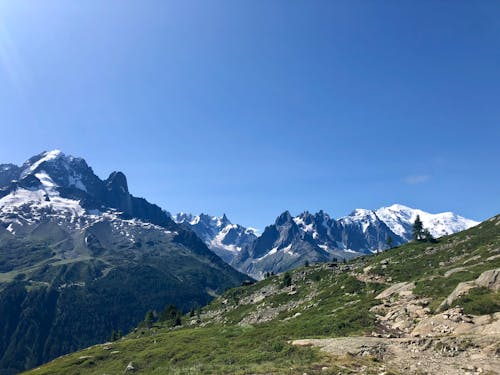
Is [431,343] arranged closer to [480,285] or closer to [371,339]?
[371,339]

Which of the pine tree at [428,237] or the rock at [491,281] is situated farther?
the pine tree at [428,237]

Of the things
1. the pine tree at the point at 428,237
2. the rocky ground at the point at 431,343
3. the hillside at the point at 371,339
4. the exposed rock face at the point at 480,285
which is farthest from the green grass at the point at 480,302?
the pine tree at the point at 428,237

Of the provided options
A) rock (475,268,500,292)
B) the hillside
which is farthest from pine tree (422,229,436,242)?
rock (475,268,500,292)

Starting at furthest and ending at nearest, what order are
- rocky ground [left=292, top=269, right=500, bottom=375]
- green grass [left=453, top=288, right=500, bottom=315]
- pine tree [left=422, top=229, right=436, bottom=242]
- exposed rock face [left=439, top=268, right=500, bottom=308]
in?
1. pine tree [left=422, top=229, right=436, bottom=242]
2. exposed rock face [left=439, top=268, right=500, bottom=308]
3. green grass [left=453, top=288, right=500, bottom=315]
4. rocky ground [left=292, top=269, right=500, bottom=375]

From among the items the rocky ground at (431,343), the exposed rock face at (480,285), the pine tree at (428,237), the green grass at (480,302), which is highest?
the pine tree at (428,237)

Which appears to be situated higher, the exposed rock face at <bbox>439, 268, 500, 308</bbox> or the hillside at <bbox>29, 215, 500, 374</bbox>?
the exposed rock face at <bbox>439, 268, 500, 308</bbox>

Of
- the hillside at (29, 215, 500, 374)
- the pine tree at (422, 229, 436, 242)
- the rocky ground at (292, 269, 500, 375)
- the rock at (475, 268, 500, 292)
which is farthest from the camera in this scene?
the pine tree at (422, 229, 436, 242)

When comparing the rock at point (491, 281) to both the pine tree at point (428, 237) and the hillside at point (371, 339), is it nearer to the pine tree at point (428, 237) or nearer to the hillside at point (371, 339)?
the hillside at point (371, 339)

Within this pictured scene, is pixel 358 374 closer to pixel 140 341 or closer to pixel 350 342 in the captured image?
pixel 350 342

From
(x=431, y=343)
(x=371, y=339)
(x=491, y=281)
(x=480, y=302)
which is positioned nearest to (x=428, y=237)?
(x=491, y=281)

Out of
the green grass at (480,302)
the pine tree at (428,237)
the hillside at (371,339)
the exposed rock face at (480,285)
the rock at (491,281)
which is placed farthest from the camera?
the pine tree at (428,237)

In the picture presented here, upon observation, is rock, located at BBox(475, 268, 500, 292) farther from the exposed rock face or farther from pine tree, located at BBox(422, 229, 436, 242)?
pine tree, located at BBox(422, 229, 436, 242)

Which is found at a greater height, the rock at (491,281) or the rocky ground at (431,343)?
the rock at (491,281)

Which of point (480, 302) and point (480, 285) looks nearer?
point (480, 302)
